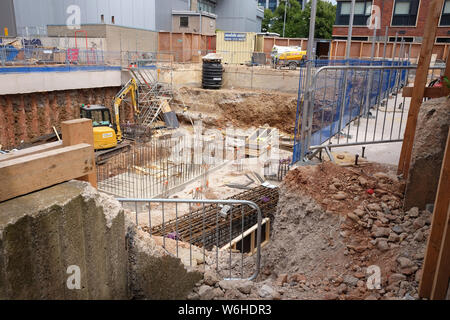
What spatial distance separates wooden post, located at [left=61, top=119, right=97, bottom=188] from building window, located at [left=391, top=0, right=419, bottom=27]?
41.9 meters

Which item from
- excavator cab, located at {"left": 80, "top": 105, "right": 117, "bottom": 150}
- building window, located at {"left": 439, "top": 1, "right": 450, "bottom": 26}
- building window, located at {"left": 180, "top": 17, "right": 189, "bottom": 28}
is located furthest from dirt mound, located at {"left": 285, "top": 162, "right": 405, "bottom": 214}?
building window, located at {"left": 180, "top": 17, "right": 189, "bottom": 28}

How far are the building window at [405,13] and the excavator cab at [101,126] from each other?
110 ft

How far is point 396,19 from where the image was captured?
37844 millimetres

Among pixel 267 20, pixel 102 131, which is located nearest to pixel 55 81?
pixel 102 131

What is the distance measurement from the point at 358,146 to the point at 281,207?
2.26 meters

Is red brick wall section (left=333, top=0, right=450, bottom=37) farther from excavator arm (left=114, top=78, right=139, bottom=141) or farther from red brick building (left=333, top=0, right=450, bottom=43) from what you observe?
excavator arm (left=114, top=78, right=139, bottom=141)

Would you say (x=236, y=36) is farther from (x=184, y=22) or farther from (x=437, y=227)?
(x=437, y=227)

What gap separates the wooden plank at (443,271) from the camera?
292 cm

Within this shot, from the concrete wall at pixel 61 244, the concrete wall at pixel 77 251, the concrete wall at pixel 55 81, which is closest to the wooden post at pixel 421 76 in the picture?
the concrete wall at pixel 77 251

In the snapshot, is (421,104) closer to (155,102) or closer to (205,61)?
(155,102)

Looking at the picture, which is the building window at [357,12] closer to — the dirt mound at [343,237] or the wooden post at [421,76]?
the wooden post at [421,76]

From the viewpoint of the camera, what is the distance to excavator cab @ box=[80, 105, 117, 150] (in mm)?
17039

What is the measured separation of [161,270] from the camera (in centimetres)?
353

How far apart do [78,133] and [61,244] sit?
0.98 metres
